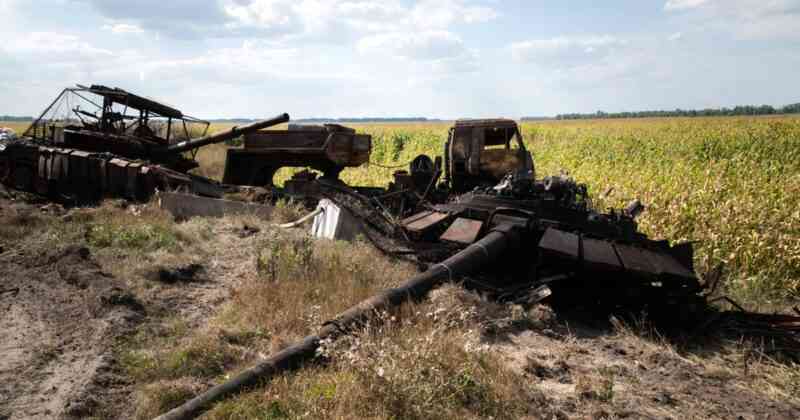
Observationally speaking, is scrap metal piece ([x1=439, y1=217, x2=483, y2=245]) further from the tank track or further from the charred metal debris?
the tank track

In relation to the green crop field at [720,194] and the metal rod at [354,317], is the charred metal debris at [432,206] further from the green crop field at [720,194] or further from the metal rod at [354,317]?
the green crop field at [720,194]

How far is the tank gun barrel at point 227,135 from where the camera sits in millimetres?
13742

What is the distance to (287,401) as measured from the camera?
11.7ft

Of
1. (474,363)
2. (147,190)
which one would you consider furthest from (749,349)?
(147,190)

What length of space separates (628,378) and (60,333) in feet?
16.2

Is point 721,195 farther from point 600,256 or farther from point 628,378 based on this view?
point 628,378

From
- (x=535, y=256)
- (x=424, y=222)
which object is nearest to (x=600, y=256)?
(x=535, y=256)

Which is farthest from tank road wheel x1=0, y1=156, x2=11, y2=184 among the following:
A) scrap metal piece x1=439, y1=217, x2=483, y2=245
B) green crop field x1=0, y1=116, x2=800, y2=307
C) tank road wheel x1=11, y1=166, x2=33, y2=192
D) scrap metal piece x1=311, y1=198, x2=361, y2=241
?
scrap metal piece x1=439, y1=217, x2=483, y2=245

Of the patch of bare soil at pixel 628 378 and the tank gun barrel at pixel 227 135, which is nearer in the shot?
the patch of bare soil at pixel 628 378

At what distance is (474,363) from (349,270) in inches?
96.7

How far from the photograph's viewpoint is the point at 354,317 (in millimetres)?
4445

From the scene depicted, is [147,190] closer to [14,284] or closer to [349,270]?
[14,284]

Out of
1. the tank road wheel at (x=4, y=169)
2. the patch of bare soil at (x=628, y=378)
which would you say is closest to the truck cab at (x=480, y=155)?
the patch of bare soil at (x=628, y=378)

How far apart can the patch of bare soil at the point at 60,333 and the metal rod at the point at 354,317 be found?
2.74 feet
